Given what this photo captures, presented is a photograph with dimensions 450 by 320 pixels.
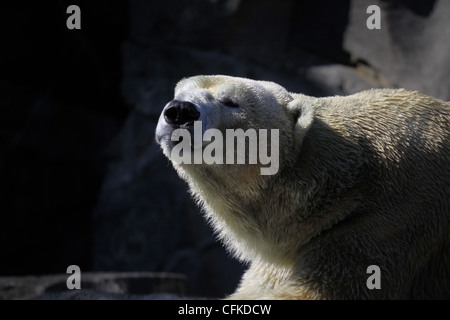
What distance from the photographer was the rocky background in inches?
242

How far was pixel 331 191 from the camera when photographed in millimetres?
3197

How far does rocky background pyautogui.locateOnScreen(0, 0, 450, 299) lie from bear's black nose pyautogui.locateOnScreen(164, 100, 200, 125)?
2297mm

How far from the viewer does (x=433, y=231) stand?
3164 millimetres

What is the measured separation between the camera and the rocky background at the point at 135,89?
614cm

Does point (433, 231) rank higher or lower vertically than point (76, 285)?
higher

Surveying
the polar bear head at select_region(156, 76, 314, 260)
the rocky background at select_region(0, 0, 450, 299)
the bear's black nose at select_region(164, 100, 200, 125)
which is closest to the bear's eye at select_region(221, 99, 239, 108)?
the polar bear head at select_region(156, 76, 314, 260)

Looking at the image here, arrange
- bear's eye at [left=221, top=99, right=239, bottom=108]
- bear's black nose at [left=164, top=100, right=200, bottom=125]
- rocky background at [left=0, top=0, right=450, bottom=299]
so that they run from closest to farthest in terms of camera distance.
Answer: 1. bear's black nose at [left=164, top=100, right=200, bottom=125]
2. bear's eye at [left=221, top=99, right=239, bottom=108]
3. rocky background at [left=0, top=0, right=450, bottom=299]

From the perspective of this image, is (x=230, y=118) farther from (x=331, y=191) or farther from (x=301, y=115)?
(x=331, y=191)

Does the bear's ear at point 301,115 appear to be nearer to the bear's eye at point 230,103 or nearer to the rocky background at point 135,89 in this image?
the bear's eye at point 230,103

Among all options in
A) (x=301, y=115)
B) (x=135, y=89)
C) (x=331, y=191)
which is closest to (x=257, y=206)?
(x=331, y=191)

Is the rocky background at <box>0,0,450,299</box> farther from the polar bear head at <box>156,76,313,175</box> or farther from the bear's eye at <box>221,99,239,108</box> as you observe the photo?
the bear's eye at <box>221,99,239,108</box>

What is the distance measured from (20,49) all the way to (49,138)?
1.19 meters
